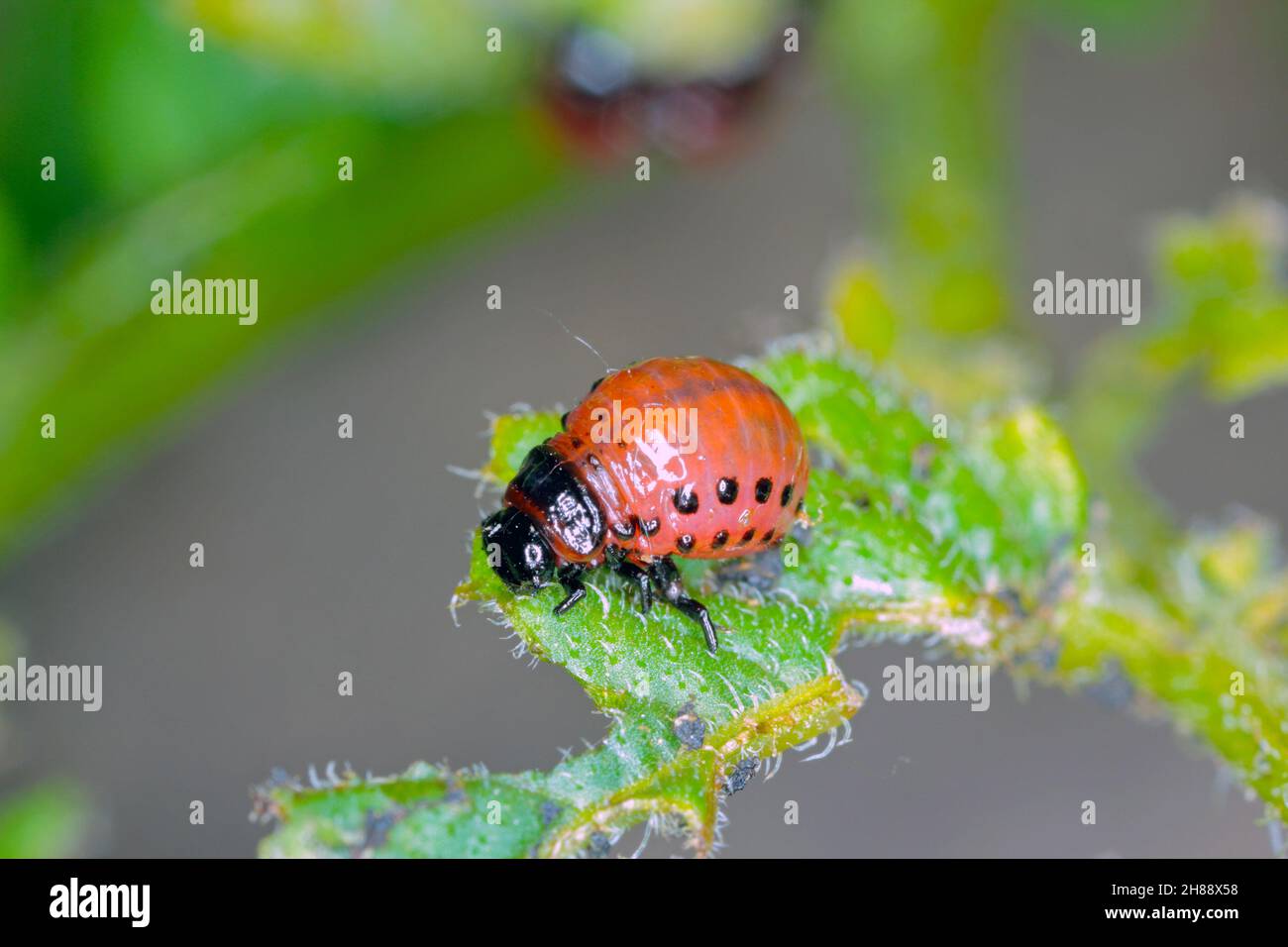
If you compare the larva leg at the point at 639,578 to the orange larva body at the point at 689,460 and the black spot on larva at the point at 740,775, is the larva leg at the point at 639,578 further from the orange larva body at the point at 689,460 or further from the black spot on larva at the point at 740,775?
the black spot on larva at the point at 740,775

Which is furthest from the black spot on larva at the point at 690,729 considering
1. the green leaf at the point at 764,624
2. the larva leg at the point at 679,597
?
the larva leg at the point at 679,597

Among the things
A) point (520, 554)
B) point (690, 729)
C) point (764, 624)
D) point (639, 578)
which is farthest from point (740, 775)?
point (520, 554)

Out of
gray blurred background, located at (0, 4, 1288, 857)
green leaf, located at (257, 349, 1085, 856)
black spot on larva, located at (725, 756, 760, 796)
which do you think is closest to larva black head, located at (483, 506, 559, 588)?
green leaf, located at (257, 349, 1085, 856)

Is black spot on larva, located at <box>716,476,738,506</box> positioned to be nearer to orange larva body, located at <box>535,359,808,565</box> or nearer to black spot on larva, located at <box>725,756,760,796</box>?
orange larva body, located at <box>535,359,808,565</box>

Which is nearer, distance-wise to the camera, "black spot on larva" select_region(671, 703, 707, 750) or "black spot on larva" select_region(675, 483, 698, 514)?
"black spot on larva" select_region(671, 703, 707, 750)
